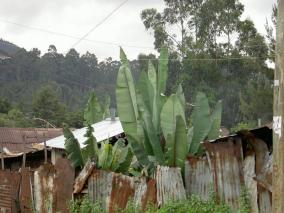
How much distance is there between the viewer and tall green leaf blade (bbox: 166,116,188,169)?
864cm

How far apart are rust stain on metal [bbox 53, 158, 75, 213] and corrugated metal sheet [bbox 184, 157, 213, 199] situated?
2367 mm

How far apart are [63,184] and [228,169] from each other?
3.33m

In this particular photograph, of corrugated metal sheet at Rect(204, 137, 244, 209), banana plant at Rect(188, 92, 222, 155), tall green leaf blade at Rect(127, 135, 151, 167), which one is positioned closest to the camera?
corrugated metal sheet at Rect(204, 137, 244, 209)

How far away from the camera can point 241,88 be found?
37625 mm

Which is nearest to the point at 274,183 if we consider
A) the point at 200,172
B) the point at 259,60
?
the point at 200,172

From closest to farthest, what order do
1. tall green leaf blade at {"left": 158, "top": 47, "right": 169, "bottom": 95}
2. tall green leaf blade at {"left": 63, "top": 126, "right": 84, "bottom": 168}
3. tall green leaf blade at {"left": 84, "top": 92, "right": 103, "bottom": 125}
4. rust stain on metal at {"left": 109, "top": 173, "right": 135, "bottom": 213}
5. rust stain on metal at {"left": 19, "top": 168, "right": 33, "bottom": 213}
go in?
rust stain on metal at {"left": 109, "top": 173, "right": 135, "bottom": 213}, tall green leaf blade at {"left": 158, "top": 47, "right": 169, "bottom": 95}, tall green leaf blade at {"left": 63, "top": 126, "right": 84, "bottom": 168}, rust stain on metal at {"left": 19, "top": 168, "right": 33, "bottom": 213}, tall green leaf blade at {"left": 84, "top": 92, "right": 103, "bottom": 125}

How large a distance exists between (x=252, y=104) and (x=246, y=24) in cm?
504

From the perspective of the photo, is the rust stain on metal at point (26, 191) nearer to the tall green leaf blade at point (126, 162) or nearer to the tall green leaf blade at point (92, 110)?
the tall green leaf blade at point (92, 110)

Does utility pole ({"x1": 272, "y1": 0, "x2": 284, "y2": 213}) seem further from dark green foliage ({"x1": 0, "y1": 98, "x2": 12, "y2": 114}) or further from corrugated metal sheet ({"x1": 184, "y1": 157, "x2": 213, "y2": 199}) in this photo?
dark green foliage ({"x1": 0, "y1": 98, "x2": 12, "y2": 114})

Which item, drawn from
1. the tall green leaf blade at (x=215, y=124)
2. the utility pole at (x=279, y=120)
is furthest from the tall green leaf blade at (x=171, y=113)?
the utility pole at (x=279, y=120)

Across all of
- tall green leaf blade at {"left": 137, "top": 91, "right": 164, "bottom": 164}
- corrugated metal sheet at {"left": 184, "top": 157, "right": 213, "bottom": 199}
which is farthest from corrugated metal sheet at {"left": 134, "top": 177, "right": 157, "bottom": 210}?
tall green leaf blade at {"left": 137, "top": 91, "right": 164, "bottom": 164}

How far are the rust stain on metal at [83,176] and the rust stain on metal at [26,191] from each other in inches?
63.6

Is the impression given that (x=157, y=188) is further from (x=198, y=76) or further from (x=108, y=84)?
(x=108, y=84)

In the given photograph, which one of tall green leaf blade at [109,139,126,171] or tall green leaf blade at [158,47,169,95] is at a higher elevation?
tall green leaf blade at [158,47,169,95]
